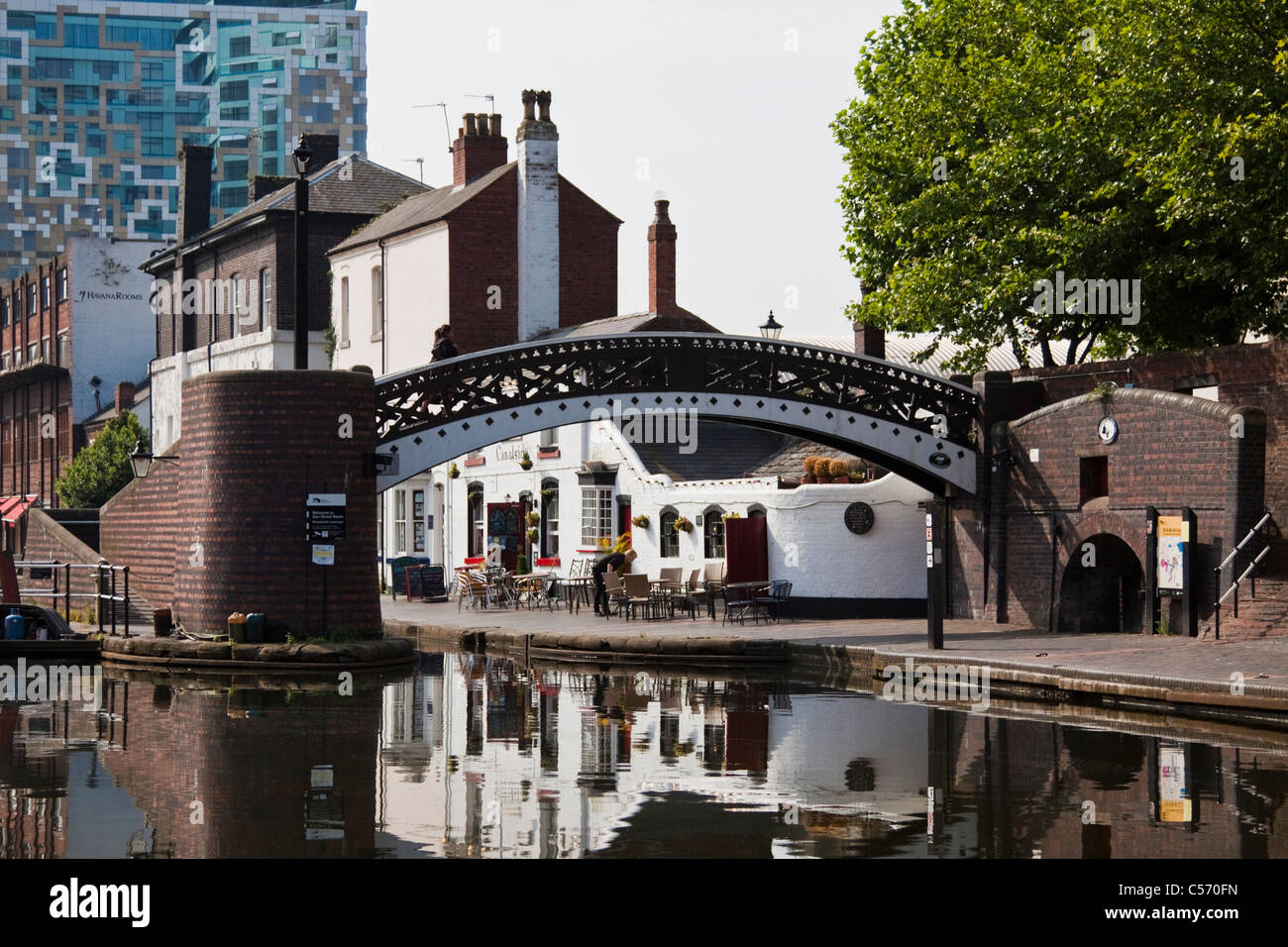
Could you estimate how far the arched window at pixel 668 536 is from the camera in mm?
33375

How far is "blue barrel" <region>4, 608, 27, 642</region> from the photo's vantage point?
24562 millimetres

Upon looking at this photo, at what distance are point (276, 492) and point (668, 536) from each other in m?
11.0

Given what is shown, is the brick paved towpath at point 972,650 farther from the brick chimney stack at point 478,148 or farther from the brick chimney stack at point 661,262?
the brick chimney stack at point 478,148

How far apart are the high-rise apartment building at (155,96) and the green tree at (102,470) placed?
8331cm

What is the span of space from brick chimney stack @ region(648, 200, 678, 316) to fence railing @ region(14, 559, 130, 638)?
13.0m

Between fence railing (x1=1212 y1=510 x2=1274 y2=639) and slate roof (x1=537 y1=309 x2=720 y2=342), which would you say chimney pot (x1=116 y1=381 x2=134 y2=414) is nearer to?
slate roof (x1=537 y1=309 x2=720 y2=342)

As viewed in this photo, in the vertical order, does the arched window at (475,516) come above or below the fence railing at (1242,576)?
above

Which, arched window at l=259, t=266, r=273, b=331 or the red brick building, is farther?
the red brick building

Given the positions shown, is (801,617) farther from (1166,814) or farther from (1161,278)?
(1166,814)

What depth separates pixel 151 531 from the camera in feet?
93.5

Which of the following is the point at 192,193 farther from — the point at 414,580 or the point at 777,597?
the point at 777,597

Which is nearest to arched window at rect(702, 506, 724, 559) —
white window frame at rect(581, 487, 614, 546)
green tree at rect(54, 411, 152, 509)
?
white window frame at rect(581, 487, 614, 546)

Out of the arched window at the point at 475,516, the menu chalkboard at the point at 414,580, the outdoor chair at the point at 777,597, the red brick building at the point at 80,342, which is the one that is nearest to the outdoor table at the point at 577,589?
the outdoor chair at the point at 777,597

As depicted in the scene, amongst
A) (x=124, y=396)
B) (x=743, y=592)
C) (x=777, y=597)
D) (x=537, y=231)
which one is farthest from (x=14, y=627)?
(x=124, y=396)
